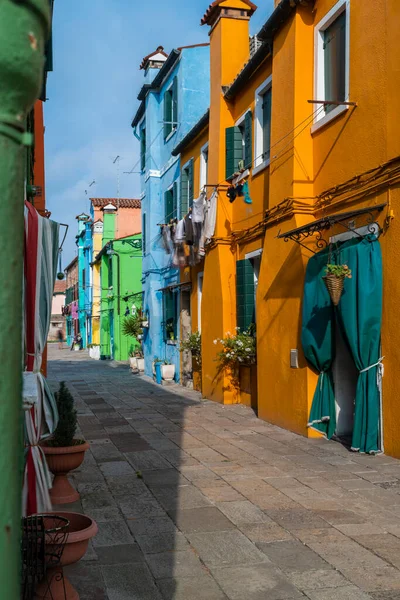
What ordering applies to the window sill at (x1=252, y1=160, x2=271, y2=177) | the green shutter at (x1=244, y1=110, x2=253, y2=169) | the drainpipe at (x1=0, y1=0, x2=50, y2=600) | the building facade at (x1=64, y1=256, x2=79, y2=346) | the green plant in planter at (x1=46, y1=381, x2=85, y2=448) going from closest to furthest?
the drainpipe at (x1=0, y1=0, x2=50, y2=600), the green plant in planter at (x1=46, y1=381, x2=85, y2=448), the window sill at (x1=252, y1=160, x2=271, y2=177), the green shutter at (x1=244, y1=110, x2=253, y2=169), the building facade at (x1=64, y1=256, x2=79, y2=346)

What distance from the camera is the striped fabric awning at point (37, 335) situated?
Answer: 16.6ft

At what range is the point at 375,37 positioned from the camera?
8.12 metres

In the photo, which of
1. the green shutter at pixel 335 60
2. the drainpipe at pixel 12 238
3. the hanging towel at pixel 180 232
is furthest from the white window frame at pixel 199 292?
the drainpipe at pixel 12 238

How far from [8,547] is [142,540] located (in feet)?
13.6

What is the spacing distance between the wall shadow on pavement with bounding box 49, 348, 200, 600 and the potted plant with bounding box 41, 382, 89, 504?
0.62ft

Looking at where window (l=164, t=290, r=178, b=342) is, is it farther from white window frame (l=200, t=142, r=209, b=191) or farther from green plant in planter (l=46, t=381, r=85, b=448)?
green plant in planter (l=46, t=381, r=85, b=448)

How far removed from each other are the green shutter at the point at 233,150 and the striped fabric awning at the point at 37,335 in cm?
817

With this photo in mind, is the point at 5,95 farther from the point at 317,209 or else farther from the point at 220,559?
the point at 317,209

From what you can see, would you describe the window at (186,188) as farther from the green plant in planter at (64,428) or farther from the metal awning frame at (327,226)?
the green plant in planter at (64,428)

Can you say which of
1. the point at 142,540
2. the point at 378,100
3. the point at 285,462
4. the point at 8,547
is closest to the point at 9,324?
the point at 8,547

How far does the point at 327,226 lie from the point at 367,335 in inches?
65.5

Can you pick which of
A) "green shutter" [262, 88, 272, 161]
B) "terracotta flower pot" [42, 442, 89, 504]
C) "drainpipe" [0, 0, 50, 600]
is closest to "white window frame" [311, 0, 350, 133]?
"green shutter" [262, 88, 272, 161]

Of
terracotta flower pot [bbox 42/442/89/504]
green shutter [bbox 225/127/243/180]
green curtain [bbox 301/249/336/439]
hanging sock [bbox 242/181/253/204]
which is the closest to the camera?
terracotta flower pot [bbox 42/442/89/504]

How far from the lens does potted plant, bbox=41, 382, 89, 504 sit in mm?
6164
